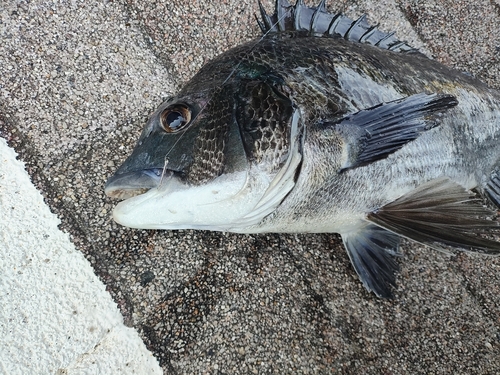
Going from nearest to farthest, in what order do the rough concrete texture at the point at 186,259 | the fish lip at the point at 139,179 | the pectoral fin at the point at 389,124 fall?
1. the fish lip at the point at 139,179
2. the pectoral fin at the point at 389,124
3. the rough concrete texture at the point at 186,259

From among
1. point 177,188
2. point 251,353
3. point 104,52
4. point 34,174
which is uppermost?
point 104,52

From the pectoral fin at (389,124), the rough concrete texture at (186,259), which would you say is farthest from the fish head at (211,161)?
the rough concrete texture at (186,259)

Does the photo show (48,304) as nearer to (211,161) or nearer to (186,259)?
(186,259)

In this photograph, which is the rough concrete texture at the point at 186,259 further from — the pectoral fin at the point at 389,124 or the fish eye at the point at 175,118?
the pectoral fin at the point at 389,124

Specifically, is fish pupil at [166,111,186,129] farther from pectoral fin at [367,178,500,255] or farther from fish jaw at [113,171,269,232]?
pectoral fin at [367,178,500,255]

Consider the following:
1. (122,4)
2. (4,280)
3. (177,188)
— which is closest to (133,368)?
(4,280)

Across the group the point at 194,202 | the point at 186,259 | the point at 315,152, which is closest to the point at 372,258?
the point at 315,152

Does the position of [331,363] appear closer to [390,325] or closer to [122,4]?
[390,325]
